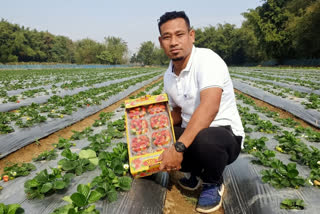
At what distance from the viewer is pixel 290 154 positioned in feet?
12.3

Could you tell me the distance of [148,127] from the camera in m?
2.91

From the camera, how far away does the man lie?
7.89 feet

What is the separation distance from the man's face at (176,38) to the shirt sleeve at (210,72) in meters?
0.28

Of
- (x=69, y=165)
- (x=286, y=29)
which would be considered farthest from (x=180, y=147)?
(x=286, y=29)

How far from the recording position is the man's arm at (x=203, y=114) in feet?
7.80

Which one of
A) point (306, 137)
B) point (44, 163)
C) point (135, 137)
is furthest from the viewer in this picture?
point (306, 137)

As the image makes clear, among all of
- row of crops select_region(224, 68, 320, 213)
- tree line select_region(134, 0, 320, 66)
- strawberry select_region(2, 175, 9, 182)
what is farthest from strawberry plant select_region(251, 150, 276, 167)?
tree line select_region(134, 0, 320, 66)

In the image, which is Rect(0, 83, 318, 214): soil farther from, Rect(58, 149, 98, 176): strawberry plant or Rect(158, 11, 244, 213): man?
Rect(58, 149, 98, 176): strawberry plant

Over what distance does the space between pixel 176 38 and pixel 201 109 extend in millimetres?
936

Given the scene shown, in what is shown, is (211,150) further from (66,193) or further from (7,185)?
(7,185)

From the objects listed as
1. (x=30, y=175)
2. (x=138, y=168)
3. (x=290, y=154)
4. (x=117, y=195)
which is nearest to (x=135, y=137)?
(x=138, y=168)

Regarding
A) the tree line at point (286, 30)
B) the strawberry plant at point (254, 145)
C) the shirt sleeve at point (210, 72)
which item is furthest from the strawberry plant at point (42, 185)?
the tree line at point (286, 30)

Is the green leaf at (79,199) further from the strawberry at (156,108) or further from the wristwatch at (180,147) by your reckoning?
the strawberry at (156,108)

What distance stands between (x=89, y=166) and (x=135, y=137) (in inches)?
33.3
